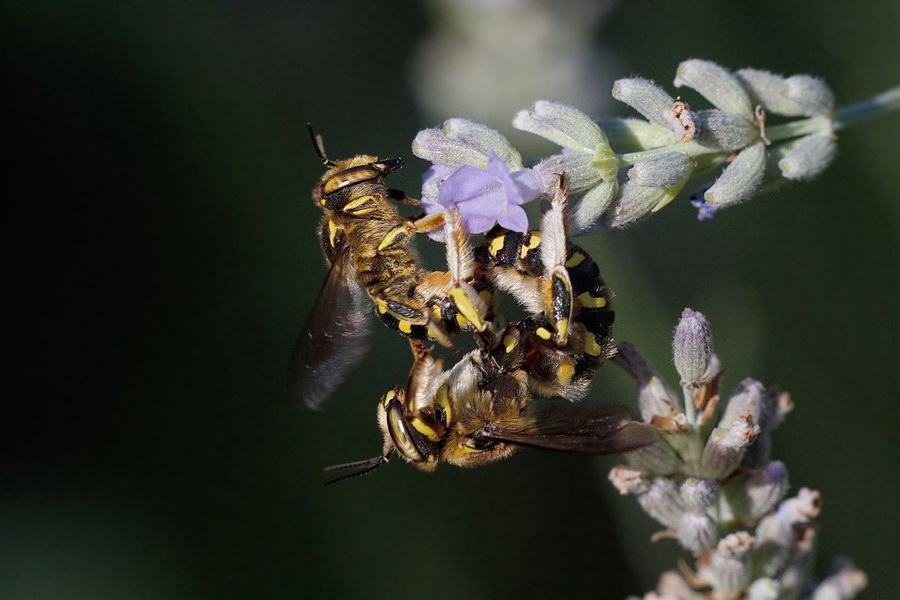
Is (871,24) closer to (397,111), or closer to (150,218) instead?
(397,111)

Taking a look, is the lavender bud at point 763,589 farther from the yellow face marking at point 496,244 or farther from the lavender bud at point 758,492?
the yellow face marking at point 496,244

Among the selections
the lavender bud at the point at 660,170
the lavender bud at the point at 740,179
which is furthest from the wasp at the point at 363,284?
the lavender bud at the point at 740,179

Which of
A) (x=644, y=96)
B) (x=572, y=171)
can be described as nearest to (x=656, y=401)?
(x=572, y=171)

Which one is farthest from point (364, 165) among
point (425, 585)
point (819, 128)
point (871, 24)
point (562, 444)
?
point (871, 24)

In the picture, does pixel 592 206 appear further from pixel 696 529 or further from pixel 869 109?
pixel 696 529

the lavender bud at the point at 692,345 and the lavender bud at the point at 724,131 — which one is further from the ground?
the lavender bud at the point at 724,131
